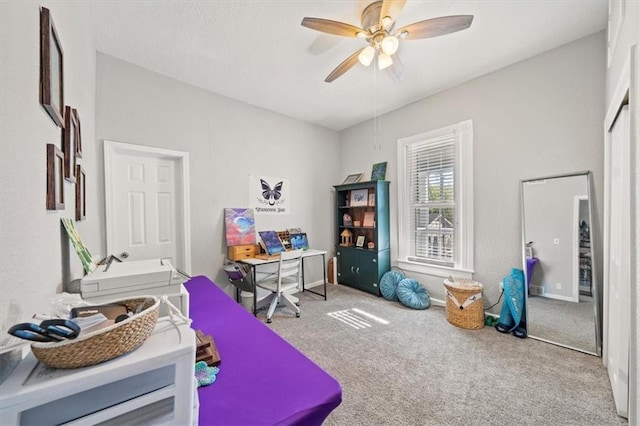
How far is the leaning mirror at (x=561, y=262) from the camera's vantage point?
85.4 inches

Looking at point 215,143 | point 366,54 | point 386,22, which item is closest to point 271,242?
point 215,143

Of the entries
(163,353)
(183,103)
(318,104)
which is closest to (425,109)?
(318,104)

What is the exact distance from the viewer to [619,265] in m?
1.61

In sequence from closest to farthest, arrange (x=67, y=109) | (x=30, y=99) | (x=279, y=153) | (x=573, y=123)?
(x=30, y=99) → (x=67, y=109) → (x=573, y=123) → (x=279, y=153)

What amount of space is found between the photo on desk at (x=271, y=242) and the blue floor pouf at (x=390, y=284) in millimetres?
1543

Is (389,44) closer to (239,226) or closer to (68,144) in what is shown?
(68,144)

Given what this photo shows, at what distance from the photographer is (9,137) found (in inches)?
24.5

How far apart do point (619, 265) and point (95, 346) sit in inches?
104

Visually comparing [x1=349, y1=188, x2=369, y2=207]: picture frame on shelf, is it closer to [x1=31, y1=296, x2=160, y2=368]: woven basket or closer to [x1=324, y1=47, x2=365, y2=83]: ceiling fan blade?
[x1=324, y1=47, x2=365, y2=83]: ceiling fan blade

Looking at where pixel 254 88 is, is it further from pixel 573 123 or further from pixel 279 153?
pixel 573 123

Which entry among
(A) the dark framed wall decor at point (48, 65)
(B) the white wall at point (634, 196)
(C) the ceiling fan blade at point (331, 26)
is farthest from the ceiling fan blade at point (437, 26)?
(A) the dark framed wall decor at point (48, 65)

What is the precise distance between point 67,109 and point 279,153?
2.70 meters

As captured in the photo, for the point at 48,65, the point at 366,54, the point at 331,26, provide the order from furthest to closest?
the point at 366,54, the point at 331,26, the point at 48,65

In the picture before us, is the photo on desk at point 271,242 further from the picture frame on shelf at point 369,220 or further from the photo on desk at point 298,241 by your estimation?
the picture frame on shelf at point 369,220
